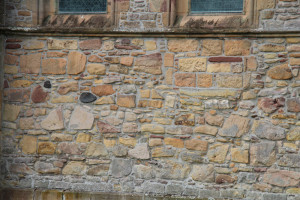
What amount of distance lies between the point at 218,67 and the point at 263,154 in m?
1.38

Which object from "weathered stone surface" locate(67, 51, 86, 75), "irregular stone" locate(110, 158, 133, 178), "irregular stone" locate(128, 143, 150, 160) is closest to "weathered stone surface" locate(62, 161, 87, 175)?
"irregular stone" locate(110, 158, 133, 178)

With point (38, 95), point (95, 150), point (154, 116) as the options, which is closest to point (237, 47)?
point (154, 116)

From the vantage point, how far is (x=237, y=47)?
17.9 feet

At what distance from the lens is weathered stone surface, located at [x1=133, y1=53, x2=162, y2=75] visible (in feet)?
18.5

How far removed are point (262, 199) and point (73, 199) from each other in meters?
2.75

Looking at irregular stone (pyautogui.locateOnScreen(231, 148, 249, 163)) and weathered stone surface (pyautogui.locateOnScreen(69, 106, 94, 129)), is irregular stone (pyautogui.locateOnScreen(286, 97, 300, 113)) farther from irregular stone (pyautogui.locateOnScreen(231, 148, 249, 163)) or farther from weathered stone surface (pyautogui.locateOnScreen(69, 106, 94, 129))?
weathered stone surface (pyautogui.locateOnScreen(69, 106, 94, 129))

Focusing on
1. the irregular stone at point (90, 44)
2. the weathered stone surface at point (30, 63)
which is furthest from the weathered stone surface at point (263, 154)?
the weathered stone surface at point (30, 63)

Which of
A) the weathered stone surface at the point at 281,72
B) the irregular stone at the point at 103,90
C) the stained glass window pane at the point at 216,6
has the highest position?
the stained glass window pane at the point at 216,6

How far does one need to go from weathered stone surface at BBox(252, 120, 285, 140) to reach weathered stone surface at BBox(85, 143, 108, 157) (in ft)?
7.23

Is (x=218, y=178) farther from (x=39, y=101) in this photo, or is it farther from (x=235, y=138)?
(x=39, y=101)

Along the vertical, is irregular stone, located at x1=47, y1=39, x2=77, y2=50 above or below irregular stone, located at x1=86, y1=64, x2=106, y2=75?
above

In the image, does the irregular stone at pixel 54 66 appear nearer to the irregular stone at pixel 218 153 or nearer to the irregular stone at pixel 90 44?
the irregular stone at pixel 90 44

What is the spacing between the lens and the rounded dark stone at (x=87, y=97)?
579 centimetres

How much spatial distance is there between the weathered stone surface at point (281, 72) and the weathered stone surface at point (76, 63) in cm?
278
